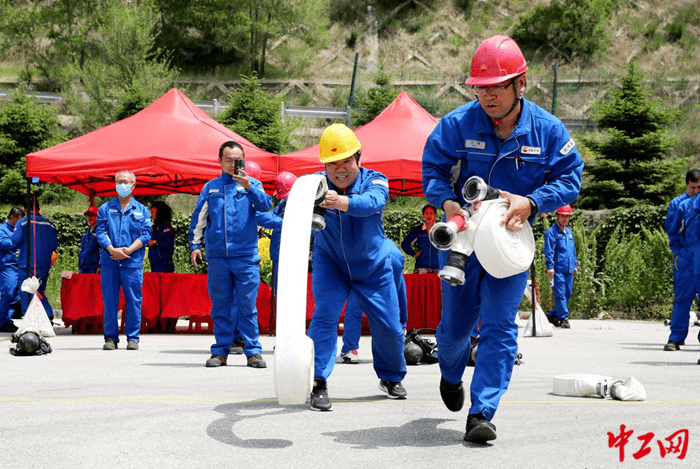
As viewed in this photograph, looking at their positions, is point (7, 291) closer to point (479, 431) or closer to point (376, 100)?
point (479, 431)

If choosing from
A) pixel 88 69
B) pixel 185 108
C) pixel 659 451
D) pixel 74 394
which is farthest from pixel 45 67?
pixel 659 451

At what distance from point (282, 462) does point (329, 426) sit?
103cm

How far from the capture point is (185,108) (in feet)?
54.6

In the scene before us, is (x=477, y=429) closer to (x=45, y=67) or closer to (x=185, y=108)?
(x=185, y=108)

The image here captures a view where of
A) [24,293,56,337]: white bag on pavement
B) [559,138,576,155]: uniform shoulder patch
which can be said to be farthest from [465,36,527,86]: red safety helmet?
[24,293,56,337]: white bag on pavement

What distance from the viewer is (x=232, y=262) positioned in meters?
9.23

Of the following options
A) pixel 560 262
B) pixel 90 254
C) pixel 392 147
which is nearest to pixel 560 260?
pixel 560 262

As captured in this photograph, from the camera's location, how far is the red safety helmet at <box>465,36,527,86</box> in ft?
16.7

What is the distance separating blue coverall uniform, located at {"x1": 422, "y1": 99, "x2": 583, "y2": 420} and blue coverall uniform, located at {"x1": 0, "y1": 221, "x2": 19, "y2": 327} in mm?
11305

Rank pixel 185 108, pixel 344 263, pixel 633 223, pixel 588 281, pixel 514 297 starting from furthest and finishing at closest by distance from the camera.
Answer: pixel 633 223 < pixel 588 281 < pixel 185 108 < pixel 344 263 < pixel 514 297

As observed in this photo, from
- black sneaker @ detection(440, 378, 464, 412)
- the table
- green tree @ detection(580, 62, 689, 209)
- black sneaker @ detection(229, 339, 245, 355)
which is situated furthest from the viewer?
green tree @ detection(580, 62, 689, 209)

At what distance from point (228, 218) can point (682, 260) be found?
18.4 feet

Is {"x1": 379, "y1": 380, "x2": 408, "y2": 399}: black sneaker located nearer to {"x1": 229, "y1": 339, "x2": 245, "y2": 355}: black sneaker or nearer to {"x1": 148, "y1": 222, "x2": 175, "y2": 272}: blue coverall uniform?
{"x1": 229, "y1": 339, "x2": 245, "y2": 355}: black sneaker

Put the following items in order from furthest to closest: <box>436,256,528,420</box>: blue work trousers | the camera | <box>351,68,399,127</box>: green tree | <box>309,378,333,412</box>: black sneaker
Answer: <box>351,68,399,127</box>: green tree
the camera
<box>309,378,333,412</box>: black sneaker
<box>436,256,528,420</box>: blue work trousers
